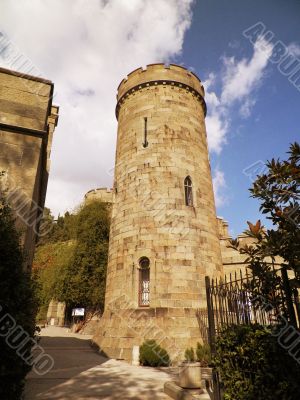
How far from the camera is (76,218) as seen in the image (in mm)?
24375

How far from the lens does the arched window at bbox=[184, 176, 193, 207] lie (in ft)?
40.4

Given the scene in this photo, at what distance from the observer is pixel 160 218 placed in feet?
38.1

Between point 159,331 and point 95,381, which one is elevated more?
point 159,331

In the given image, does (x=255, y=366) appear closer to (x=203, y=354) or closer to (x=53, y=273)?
(x=203, y=354)

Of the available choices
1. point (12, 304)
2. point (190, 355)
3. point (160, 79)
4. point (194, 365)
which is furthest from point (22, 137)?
point (160, 79)

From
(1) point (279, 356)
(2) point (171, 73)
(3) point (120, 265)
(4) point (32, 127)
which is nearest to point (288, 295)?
(1) point (279, 356)

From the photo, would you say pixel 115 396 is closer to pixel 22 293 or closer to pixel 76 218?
pixel 22 293

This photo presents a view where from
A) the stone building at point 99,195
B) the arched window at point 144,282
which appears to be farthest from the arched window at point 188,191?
the stone building at point 99,195

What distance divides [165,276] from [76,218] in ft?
50.0

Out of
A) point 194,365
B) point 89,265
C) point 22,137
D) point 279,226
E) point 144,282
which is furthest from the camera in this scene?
point 89,265

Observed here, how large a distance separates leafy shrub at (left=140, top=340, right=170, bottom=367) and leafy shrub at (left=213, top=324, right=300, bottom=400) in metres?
4.72

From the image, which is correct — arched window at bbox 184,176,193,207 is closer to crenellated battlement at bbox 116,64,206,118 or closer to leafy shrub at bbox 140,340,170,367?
crenellated battlement at bbox 116,64,206,118

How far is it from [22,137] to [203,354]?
8341 millimetres

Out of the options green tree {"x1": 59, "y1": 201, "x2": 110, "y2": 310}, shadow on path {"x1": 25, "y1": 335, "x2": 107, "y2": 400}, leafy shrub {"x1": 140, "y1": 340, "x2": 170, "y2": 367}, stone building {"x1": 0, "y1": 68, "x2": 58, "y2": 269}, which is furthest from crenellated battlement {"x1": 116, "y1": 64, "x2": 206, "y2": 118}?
shadow on path {"x1": 25, "y1": 335, "x2": 107, "y2": 400}
